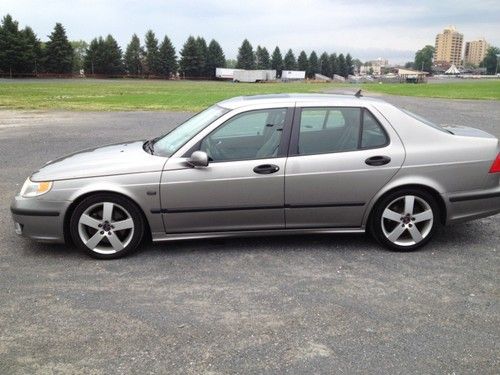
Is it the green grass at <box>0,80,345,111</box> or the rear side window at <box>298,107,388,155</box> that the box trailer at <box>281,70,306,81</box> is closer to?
the green grass at <box>0,80,345,111</box>

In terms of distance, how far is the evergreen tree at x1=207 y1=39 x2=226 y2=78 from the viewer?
351 ft

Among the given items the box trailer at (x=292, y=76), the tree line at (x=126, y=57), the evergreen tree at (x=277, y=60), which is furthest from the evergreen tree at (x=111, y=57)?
the evergreen tree at (x=277, y=60)

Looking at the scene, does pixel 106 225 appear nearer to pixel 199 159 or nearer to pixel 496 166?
pixel 199 159

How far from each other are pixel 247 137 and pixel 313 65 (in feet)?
458

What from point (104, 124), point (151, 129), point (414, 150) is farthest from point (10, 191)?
point (104, 124)

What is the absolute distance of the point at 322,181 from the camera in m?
4.71

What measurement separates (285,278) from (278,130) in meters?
1.41

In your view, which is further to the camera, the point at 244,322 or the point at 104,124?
the point at 104,124

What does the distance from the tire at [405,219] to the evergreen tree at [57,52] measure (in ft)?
282

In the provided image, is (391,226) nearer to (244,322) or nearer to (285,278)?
(285,278)

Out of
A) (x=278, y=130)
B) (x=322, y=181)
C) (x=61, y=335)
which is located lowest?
(x=61, y=335)

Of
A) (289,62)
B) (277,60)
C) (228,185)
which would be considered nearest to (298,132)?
(228,185)

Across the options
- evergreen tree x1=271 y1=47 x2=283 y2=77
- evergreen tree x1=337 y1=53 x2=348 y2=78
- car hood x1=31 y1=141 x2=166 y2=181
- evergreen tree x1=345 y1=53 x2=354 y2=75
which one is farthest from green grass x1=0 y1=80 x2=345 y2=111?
evergreen tree x1=345 y1=53 x2=354 y2=75

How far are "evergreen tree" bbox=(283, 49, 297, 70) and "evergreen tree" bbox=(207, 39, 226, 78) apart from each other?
27161 mm
